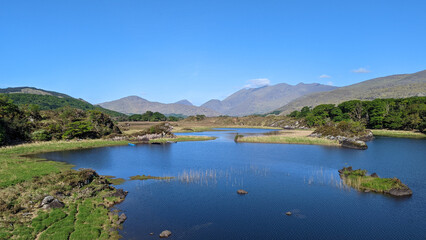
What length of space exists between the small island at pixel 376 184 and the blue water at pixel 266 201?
128cm

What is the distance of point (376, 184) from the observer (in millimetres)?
33125

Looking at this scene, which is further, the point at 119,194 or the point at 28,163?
the point at 28,163

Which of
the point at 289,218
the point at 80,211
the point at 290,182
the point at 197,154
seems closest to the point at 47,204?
the point at 80,211

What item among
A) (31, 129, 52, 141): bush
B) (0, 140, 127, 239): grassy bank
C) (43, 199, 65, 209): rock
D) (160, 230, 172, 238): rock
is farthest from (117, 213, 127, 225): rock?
(31, 129, 52, 141): bush

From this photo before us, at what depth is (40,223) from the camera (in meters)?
21.0

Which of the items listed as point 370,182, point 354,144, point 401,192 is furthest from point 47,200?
point 354,144

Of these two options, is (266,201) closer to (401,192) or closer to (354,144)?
(401,192)

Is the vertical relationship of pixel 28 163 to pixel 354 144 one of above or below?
above

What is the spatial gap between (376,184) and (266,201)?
52.7 feet

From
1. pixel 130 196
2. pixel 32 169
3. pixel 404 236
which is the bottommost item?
pixel 404 236

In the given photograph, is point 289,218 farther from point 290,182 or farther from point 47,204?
point 47,204

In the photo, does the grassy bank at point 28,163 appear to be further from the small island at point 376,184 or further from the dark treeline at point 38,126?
the small island at point 376,184

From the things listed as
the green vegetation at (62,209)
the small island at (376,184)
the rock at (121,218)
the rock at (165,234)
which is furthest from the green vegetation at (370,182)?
the green vegetation at (62,209)

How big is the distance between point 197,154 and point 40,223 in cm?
4221
